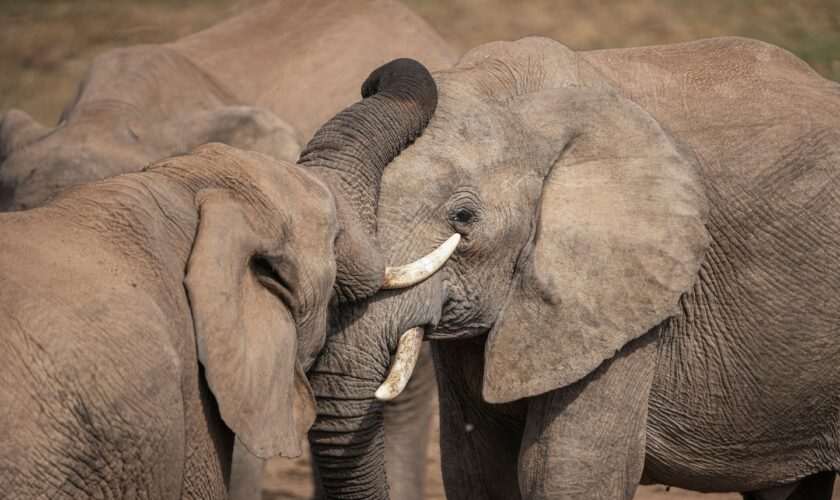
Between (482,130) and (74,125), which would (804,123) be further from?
(74,125)

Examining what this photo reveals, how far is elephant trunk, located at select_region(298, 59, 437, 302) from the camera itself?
295 cm

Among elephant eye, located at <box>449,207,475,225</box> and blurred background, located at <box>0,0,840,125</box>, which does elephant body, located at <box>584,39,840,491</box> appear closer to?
elephant eye, located at <box>449,207,475,225</box>

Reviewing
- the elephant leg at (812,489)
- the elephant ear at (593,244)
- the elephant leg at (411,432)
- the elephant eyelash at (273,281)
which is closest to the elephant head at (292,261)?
the elephant eyelash at (273,281)

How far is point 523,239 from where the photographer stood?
131 inches

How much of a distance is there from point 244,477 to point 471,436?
132cm

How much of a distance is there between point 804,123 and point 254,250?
1.73 m

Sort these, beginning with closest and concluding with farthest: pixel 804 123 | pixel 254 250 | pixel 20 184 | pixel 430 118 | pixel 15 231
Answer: pixel 15 231
pixel 254 250
pixel 430 118
pixel 804 123
pixel 20 184

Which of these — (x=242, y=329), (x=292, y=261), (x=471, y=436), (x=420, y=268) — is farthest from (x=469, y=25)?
(x=242, y=329)

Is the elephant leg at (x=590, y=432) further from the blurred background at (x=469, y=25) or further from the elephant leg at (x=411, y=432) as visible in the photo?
the blurred background at (x=469, y=25)

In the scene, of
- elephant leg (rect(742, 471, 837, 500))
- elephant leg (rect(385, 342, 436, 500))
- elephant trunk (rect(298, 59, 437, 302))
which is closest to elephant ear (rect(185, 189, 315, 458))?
elephant trunk (rect(298, 59, 437, 302))

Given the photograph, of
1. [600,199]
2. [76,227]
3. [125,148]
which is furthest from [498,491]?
[125,148]

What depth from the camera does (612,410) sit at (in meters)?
3.42

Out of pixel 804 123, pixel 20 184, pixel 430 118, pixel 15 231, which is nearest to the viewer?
pixel 15 231

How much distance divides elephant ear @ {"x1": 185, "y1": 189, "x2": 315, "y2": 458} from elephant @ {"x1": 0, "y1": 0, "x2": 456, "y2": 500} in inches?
92.8
